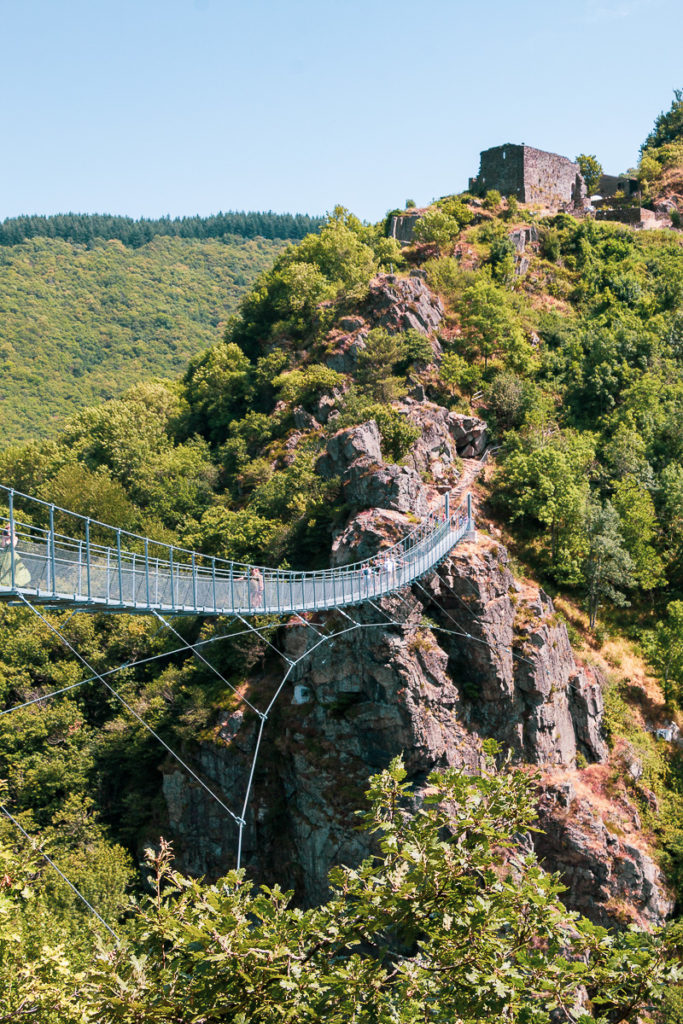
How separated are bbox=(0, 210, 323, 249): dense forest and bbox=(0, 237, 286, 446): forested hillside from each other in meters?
2.21

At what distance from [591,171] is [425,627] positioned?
134 feet

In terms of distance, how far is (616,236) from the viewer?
4562 centimetres

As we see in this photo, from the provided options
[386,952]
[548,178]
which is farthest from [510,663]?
[548,178]

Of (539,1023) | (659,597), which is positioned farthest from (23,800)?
(539,1023)

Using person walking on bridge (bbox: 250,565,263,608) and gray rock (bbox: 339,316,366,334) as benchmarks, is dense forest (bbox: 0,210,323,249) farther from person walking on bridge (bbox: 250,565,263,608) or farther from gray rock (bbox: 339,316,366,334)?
person walking on bridge (bbox: 250,565,263,608)

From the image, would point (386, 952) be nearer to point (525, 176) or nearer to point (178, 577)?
point (178, 577)

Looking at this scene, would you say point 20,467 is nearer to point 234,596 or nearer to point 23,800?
point 23,800

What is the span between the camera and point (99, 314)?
96500mm

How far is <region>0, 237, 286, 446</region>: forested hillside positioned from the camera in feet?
257

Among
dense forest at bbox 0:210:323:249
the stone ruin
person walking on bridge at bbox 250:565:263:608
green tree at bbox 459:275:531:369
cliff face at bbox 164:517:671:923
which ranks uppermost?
dense forest at bbox 0:210:323:249

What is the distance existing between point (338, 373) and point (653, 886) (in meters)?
18.7

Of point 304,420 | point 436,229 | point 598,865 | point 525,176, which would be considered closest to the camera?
point 598,865

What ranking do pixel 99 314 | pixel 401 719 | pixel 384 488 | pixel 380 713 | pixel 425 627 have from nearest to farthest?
pixel 401 719
pixel 380 713
pixel 425 627
pixel 384 488
pixel 99 314

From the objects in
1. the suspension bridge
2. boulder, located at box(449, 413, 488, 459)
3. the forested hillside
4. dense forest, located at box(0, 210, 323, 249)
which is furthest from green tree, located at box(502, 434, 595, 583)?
dense forest, located at box(0, 210, 323, 249)
